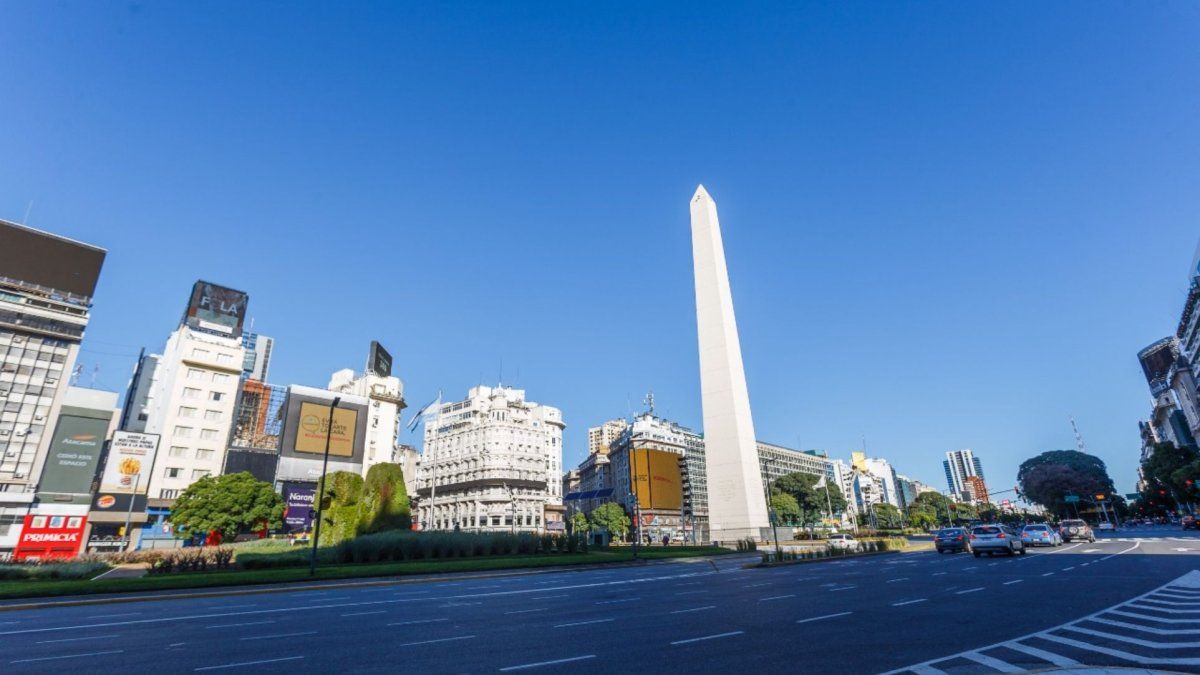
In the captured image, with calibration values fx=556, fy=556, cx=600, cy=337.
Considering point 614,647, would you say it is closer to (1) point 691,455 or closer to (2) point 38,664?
(2) point 38,664

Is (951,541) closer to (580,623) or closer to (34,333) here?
(580,623)

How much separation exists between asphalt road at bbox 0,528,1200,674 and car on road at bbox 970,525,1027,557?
9.46 m

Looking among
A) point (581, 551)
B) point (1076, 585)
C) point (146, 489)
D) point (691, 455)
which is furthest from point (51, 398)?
point (691, 455)

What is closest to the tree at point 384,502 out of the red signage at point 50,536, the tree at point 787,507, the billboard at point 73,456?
Result: the red signage at point 50,536

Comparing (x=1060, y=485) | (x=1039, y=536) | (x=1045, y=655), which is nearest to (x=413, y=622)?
(x=1045, y=655)

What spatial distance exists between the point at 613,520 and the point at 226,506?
59.2 metres

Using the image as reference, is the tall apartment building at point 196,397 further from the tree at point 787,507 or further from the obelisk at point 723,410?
the tree at point 787,507

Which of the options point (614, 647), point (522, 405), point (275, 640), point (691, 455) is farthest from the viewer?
point (691, 455)

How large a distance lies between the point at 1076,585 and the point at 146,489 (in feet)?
277

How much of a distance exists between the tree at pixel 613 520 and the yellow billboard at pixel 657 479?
5546 millimetres

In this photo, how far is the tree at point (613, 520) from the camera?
317ft

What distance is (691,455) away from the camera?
13812 cm

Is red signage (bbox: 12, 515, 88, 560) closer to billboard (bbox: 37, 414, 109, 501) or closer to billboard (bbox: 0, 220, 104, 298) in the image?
billboard (bbox: 37, 414, 109, 501)

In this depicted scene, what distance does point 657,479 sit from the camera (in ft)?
354
